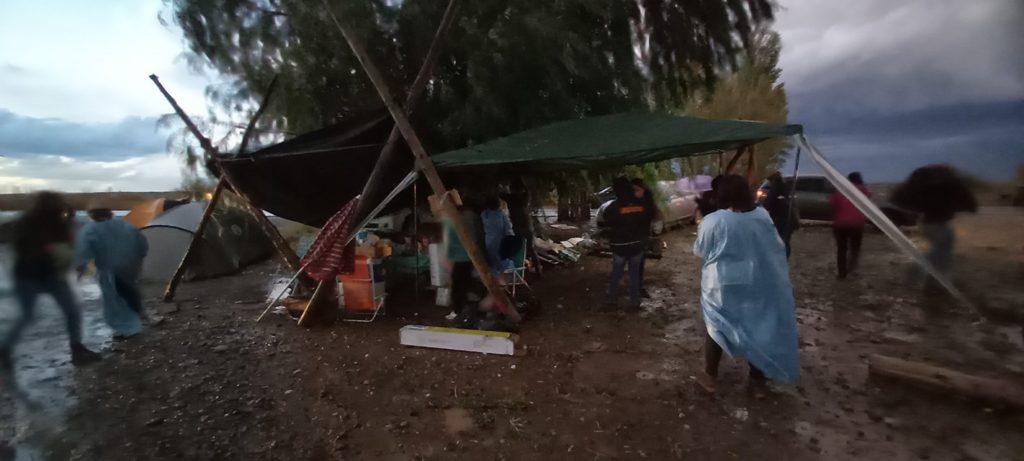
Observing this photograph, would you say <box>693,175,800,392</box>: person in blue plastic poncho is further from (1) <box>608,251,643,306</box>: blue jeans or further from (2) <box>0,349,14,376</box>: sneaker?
(2) <box>0,349,14,376</box>: sneaker

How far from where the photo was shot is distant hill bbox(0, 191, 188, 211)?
1452 mm

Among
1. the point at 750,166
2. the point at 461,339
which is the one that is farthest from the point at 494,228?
the point at 750,166

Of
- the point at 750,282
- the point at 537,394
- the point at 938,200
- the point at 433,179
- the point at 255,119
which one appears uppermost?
the point at 255,119

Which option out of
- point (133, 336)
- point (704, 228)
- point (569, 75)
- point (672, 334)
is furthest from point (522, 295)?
point (133, 336)

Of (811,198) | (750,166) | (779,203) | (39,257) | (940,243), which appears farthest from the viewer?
(811,198)

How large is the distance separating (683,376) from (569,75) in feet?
12.5

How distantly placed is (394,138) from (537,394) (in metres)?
3.12

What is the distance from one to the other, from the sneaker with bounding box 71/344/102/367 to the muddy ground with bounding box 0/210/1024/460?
5cm

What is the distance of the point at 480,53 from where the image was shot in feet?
21.0

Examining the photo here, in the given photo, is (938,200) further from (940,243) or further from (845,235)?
(845,235)

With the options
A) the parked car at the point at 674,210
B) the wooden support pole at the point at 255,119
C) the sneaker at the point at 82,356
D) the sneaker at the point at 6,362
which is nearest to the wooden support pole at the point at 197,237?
the wooden support pole at the point at 255,119

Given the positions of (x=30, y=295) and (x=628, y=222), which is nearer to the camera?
(x=30, y=295)

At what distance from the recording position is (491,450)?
329cm

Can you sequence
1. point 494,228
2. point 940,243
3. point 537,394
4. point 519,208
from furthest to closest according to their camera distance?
1. point 519,208
2. point 494,228
3. point 537,394
4. point 940,243
